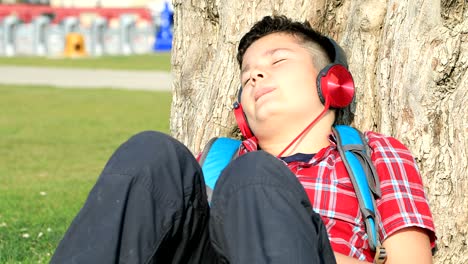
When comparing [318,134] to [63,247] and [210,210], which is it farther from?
[63,247]

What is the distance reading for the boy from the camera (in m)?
2.75

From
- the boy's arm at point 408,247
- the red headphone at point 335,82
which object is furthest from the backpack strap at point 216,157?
the boy's arm at point 408,247

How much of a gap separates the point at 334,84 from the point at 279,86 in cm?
20

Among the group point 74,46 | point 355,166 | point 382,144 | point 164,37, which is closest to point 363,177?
point 355,166

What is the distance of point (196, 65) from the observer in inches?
175

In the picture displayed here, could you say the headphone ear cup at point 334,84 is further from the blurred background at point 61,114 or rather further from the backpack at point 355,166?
the blurred background at point 61,114

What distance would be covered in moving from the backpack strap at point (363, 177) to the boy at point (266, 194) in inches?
1.5

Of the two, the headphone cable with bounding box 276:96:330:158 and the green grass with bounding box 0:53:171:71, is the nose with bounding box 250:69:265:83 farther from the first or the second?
the green grass with bounding box 0:53:171:71

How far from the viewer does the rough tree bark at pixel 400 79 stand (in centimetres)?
382

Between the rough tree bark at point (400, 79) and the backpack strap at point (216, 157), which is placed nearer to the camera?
the backpack strap at point (216, 157)

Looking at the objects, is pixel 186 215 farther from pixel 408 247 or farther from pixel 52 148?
pixel 52 148

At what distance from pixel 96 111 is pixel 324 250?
467 inches

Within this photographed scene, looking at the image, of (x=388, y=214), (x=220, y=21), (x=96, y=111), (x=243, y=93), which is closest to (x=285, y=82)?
(x=243, y=93)

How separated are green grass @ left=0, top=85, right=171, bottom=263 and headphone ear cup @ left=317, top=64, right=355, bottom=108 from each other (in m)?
2.06
